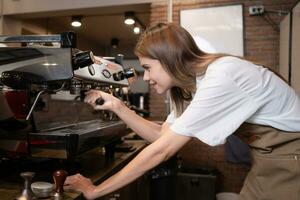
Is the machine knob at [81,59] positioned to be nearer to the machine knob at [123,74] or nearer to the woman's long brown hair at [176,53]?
the woman's long brown hair at [176,53]

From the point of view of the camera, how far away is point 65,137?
1.01m

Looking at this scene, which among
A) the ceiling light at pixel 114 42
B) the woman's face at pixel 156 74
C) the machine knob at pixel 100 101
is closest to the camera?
the woman's face at pixel 156 74

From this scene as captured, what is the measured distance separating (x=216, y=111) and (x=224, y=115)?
0.10ft

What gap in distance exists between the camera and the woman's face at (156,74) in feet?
3.49

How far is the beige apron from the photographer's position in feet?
3.11

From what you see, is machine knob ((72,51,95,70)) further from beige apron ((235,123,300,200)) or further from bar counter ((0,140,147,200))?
beige apron ((235,123,300,200))

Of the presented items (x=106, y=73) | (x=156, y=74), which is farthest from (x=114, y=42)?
(x=156, y=74)

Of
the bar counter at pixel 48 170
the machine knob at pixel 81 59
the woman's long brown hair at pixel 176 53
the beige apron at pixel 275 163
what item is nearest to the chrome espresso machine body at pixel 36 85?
the machine knob at pixel 81 59

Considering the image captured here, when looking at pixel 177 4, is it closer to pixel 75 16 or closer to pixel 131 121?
pixel 75 16

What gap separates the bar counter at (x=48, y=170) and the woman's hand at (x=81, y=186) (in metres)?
0.02

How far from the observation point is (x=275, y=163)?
37.9 inches

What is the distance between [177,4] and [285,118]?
2748mm

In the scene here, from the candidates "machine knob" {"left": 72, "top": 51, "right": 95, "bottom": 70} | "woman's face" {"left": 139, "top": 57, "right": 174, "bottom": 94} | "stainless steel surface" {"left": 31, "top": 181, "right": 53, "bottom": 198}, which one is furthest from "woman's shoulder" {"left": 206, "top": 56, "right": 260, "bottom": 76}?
"stainless steel surface" {"left": 31, "top": 181, "right": 53, "bottom": 198}

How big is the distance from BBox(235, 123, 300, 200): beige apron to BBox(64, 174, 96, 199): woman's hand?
1.76ft
